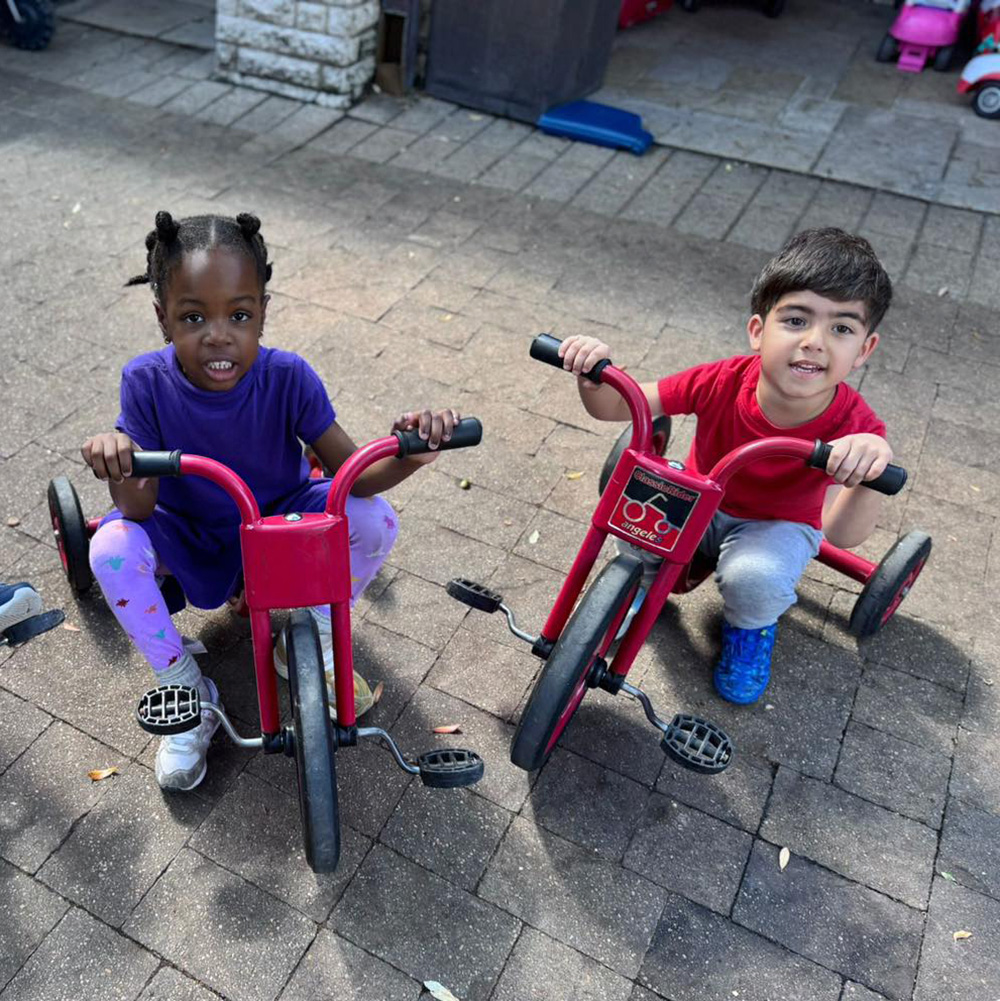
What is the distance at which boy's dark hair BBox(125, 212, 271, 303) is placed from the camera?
1978 mm

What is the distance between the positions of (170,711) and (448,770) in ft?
1.95

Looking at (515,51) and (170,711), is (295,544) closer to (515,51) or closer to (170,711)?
(170,711)

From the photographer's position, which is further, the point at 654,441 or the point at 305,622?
the point at 654,441

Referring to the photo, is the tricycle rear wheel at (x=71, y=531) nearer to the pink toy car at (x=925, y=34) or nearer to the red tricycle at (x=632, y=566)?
the red tricycle at (x=632, y=566)

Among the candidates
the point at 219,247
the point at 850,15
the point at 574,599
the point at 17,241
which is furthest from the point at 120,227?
the point at 850,15

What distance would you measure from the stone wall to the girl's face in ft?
13.1

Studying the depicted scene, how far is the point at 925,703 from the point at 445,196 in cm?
344

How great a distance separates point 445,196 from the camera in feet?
16.3

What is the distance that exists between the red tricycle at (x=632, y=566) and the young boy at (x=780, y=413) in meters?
0.13

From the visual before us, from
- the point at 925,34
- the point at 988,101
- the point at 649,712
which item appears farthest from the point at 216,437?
the point at 925,34

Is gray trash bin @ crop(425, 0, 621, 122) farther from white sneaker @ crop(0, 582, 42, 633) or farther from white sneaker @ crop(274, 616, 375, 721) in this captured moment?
white sneaker @ crop(0, 582, 42, 633)

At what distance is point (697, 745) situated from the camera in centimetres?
222

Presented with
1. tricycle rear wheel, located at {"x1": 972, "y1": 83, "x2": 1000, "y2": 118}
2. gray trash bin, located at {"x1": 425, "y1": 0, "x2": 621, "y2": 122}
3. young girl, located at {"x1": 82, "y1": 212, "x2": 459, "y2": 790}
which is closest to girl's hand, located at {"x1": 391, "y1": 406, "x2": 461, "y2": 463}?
young girl, located at {"x1": 82, "y1": 212, "x2": 459, "y2": 790}

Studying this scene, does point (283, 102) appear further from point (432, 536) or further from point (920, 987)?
point (920, 987)
